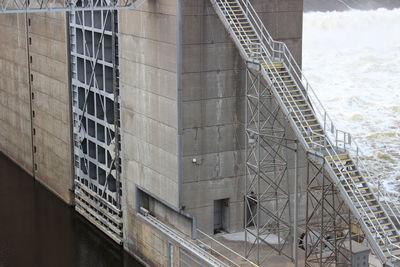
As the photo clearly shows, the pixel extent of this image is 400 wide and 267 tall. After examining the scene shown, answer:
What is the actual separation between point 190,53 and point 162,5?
2.02 m

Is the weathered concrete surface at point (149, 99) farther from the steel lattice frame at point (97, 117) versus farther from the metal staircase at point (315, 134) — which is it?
the metal staircase at point (315, 134)

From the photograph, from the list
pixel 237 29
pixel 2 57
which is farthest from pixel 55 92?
pixel 237 29

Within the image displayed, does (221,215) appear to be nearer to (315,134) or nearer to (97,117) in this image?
(315,134)

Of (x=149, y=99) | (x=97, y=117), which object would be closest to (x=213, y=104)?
(x=149, y=99)

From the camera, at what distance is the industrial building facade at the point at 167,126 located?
25188 millimetres

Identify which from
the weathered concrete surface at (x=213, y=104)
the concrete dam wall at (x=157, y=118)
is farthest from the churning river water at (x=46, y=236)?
the weathered concrete surface at (x=213, y=104)

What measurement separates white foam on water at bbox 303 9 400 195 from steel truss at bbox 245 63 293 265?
56.8ft

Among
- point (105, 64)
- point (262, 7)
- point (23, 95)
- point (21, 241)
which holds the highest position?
point (262, 7)

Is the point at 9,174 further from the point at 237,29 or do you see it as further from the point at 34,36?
the point at 237,29

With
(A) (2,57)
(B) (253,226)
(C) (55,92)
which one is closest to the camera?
(B) (253,226)

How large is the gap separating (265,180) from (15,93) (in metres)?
21.3

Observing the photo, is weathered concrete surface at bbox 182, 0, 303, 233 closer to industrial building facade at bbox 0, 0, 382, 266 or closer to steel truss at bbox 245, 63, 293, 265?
industrial building facade at bbox 0, 0, 382, 266

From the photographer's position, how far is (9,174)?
4191cm

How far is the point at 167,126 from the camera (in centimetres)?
2605
